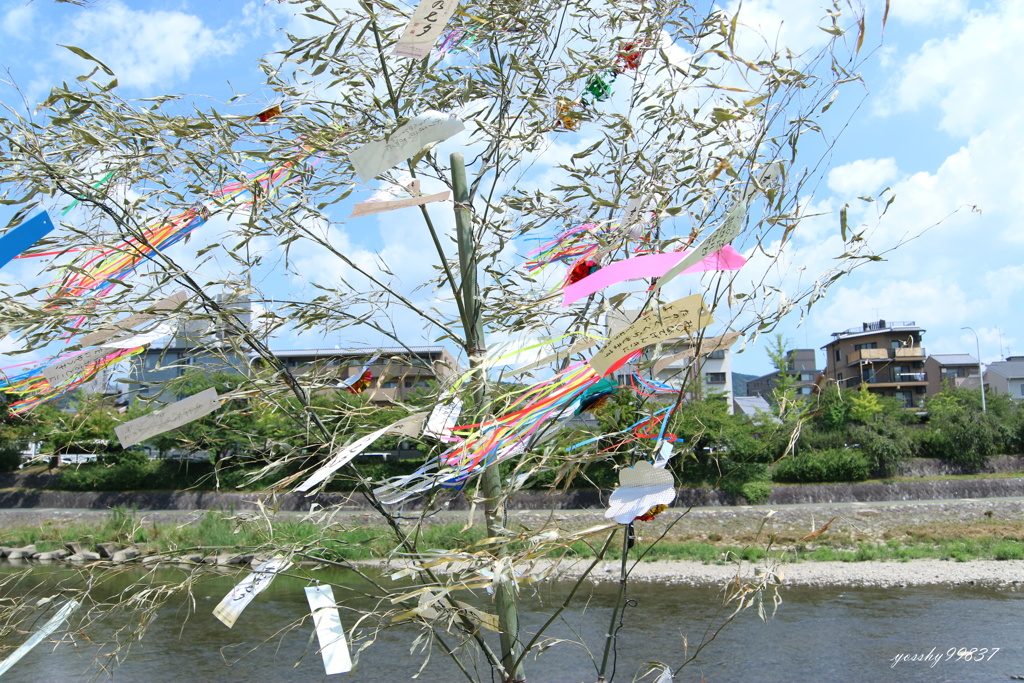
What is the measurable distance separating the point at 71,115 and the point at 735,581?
1.93m

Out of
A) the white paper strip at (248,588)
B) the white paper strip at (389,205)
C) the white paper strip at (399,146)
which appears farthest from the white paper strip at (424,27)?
the white paper strip at (248,588)

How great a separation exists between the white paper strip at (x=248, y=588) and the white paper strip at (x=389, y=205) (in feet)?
2.77

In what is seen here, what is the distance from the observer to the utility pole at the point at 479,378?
186 cm

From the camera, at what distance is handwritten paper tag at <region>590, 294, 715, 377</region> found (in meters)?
1.54

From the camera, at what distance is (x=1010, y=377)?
44281 mm

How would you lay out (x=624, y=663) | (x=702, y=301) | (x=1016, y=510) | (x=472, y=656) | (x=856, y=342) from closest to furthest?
(x=702, y=301) → (x=472, y=656) → (x=624, y=663) → (x=1016, y=510) → (x=856, y=342)

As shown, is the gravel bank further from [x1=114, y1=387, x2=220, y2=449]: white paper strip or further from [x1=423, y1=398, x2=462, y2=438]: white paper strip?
[x1=114, y1=387, x2=220, y2=449]: white paper strip

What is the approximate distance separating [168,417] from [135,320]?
24cm

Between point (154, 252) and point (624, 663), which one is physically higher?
point (154, 252)

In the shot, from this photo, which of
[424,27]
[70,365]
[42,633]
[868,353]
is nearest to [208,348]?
[70,365]

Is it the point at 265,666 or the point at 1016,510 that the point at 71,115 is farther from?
the point at 1016,510

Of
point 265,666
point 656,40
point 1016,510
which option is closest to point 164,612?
point 265,666

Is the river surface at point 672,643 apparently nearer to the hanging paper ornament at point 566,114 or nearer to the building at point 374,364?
the building at point 374,364

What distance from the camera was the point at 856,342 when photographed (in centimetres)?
4388
